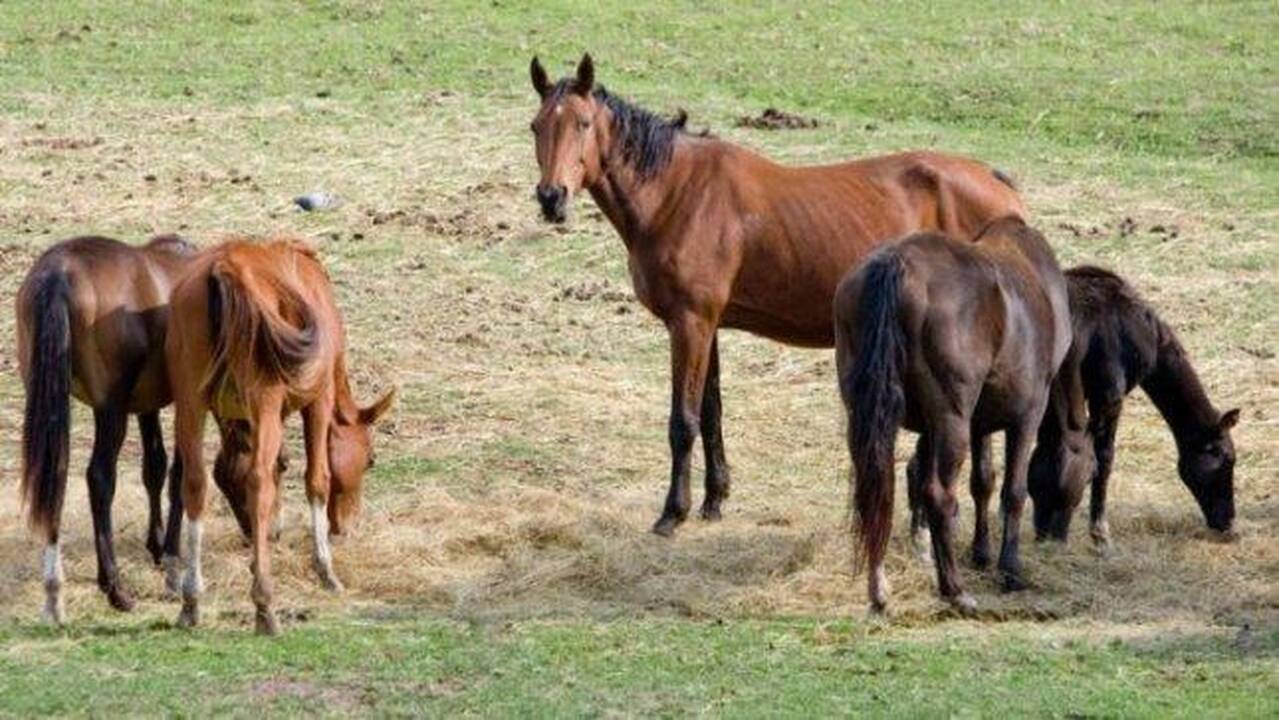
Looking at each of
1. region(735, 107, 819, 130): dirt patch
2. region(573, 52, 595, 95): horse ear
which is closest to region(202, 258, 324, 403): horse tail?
region(573, 52, 595, 95): horse ear

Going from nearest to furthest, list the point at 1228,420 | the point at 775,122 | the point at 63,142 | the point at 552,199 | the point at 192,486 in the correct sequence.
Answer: the point at 192,486 < the point at 552,199 < the point at 1228,420 < the point at 63,142 < the point at 775,122

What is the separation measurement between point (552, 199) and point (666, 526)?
5.21 ft

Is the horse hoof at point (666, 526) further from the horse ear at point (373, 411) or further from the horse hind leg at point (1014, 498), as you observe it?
the horse hind leg at point (1014, 498)

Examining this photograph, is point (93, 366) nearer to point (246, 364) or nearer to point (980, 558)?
point (246, 364)

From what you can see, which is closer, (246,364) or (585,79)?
(246,364)

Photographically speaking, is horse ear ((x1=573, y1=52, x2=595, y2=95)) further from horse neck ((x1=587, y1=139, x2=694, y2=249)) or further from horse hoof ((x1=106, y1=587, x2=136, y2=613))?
horse hoof ((x1=106, y1=587, x2=136, y2=613))

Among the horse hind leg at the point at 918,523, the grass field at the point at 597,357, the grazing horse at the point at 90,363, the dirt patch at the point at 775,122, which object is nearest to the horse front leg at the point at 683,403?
the grass field at the point at 597,357

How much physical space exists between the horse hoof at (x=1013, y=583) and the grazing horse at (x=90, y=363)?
11.4 feet

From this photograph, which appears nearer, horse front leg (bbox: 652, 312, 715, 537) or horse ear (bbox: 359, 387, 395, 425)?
horse ear (bbox: 359, 387, 395, 425)

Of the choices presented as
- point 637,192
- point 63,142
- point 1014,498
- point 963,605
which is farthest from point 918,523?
point 63,142

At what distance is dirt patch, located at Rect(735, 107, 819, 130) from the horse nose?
7.56 metres

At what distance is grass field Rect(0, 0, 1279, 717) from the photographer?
939 cm

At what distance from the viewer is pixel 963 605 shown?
1048cm

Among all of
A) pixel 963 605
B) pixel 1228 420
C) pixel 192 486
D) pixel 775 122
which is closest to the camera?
pixel 192 486
